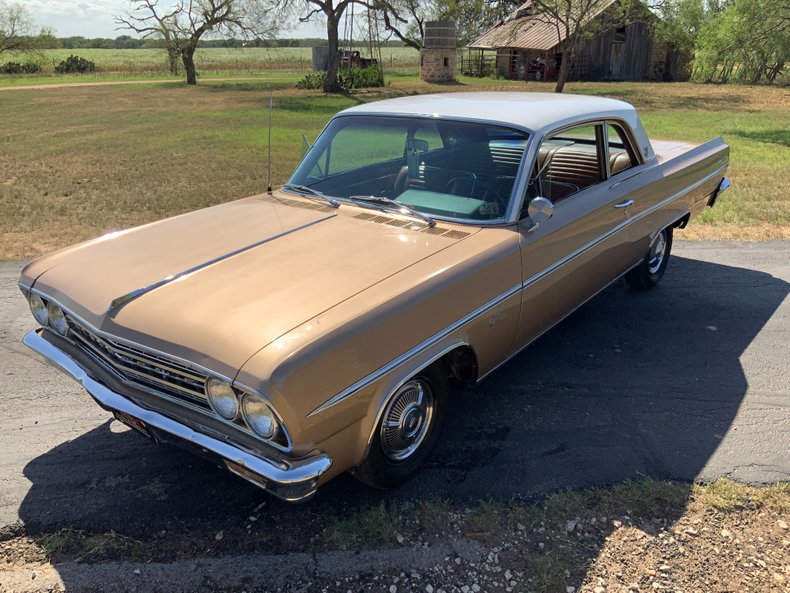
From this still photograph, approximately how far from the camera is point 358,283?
8.81 feet

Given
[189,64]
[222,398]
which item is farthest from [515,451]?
[189,64]

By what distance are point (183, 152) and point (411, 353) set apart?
12099 mm

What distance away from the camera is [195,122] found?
60.8ft

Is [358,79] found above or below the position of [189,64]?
below

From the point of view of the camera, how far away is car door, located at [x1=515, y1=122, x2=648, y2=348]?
342 centimetres

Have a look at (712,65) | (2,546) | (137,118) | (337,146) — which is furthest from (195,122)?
(712,65)

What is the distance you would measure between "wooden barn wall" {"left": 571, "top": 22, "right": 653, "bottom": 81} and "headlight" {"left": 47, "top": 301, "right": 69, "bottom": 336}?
122ft

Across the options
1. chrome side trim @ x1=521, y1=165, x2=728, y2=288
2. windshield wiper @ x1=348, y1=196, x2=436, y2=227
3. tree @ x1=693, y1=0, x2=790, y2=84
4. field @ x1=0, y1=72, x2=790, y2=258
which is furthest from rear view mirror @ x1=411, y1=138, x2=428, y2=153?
tree @ x1=693, y1=0, x2=790, y2=84

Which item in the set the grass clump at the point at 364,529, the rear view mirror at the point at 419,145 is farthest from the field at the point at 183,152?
the grass clump at the point at 364,529

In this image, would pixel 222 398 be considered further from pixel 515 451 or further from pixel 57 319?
pixel 515 451

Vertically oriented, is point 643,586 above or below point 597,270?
below

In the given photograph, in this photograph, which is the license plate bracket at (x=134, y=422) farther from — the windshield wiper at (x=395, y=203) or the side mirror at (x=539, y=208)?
the side mirror at (x=539, y=208)

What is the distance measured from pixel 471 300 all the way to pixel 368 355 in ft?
2.30

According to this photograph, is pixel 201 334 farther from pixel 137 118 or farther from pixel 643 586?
pixel 137 118
